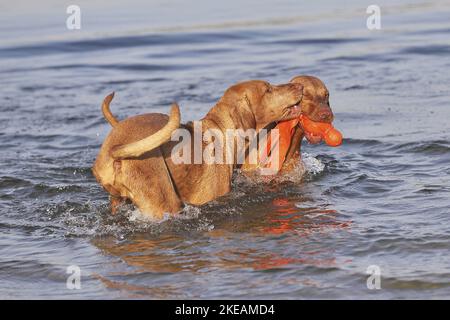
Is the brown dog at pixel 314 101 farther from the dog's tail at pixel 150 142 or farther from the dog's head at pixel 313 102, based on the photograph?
the dog's tail at pixel 150 142

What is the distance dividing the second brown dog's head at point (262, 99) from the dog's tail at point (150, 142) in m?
1.34

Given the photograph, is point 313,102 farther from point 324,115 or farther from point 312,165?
point 312,165

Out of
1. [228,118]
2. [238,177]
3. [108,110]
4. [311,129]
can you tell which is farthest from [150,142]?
[311,129]

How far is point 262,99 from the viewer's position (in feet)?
29.0

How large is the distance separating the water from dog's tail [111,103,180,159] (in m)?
0.84

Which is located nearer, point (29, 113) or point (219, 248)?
point (219, 248)

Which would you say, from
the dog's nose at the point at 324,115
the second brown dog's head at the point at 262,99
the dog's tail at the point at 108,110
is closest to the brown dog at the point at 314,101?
the dog's nose at the point at 324,115

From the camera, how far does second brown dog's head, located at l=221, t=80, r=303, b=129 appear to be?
8812 millimetres

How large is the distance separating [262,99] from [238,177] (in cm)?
102

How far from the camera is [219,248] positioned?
8016 millimetres

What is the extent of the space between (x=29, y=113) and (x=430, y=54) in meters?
6.74

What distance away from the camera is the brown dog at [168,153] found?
782 cm
